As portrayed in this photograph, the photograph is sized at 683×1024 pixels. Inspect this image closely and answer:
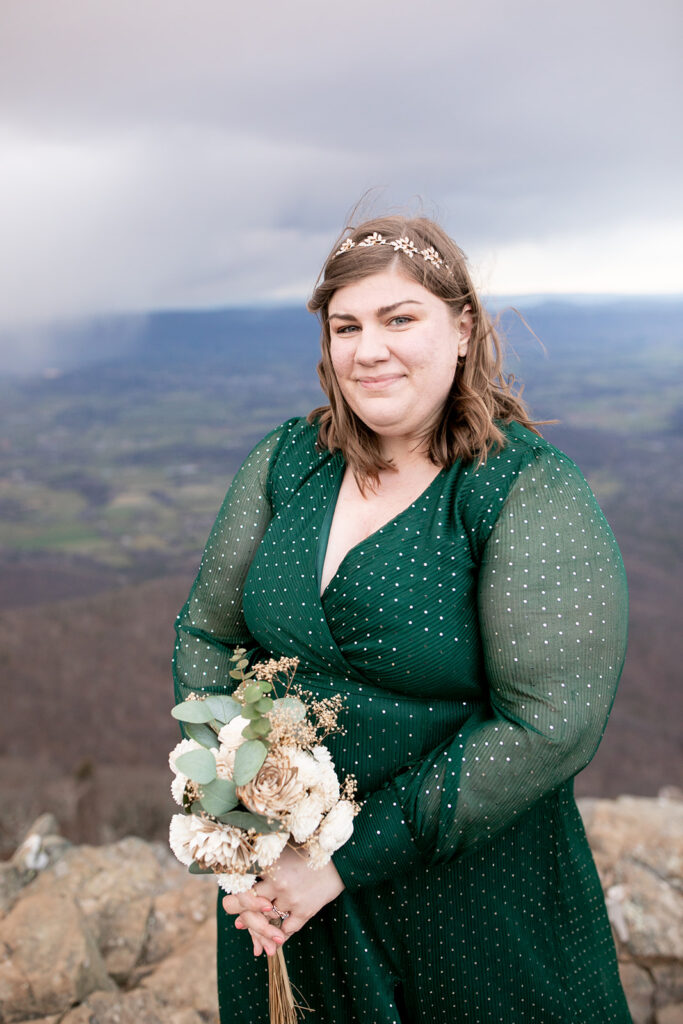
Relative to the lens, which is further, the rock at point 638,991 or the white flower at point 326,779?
the rock at point 638,991

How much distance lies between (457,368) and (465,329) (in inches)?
3.3

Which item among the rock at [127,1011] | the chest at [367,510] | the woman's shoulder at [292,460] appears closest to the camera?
the chest at [367,510]

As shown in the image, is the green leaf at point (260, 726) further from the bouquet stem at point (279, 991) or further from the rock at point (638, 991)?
the rock at point (638, 991)

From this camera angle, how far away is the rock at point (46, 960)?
2.40 meters

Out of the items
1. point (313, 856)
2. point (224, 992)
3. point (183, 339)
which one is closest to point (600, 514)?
point (313, 856)

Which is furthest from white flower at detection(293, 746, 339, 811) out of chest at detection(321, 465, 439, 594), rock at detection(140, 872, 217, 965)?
rock at detection(140, 872, 217, 965)

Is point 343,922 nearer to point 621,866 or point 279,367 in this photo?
point 621,866

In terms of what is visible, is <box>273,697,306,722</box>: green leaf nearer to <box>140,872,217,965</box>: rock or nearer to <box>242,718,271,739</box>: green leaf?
<box>242,718,271,739</box>: green leaf

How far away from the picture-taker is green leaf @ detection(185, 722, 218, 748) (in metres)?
1.21

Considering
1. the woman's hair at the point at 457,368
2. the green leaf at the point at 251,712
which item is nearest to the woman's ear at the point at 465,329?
the woman's hair at the point at 457,368

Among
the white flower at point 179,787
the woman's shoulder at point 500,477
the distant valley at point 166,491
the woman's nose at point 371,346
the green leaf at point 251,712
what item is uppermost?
the woman's nose at point 371,346

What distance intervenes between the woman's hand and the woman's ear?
104 cm

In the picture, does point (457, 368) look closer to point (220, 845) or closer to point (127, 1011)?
point (220, 845)

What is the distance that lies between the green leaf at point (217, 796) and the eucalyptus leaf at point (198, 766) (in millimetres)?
16
